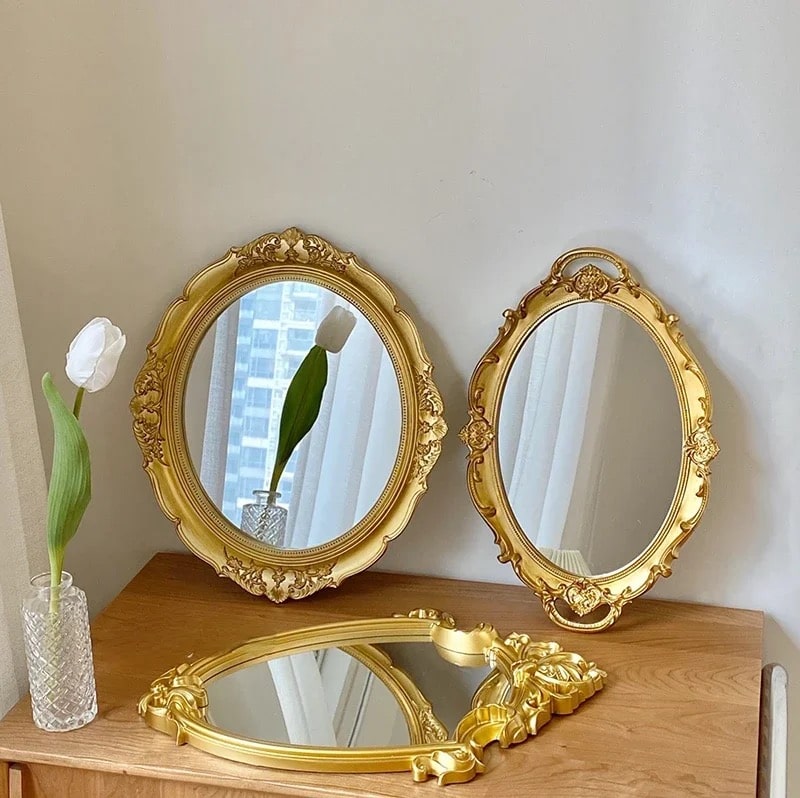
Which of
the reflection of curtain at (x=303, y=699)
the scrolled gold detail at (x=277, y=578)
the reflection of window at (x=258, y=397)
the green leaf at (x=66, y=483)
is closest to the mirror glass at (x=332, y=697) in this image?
the reflection of curtain at (x=303, y=699)

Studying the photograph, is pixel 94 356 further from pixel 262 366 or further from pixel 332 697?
pixel 332 697

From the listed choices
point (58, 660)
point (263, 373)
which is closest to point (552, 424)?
point (263, 373)

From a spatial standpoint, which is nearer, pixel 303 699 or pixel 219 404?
pixel 303 699

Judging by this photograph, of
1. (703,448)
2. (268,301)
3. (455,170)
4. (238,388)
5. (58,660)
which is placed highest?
(455,170)

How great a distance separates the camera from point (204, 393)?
1441 mm

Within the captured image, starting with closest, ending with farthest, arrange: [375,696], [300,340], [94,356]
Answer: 1. [94,356]
2. [375,696]
3. [300,340]

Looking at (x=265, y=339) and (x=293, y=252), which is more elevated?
(x=293, y=252)

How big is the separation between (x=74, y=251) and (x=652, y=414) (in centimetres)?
83

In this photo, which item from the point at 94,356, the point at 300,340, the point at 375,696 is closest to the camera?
the point at 94,356

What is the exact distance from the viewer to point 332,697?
1.18m

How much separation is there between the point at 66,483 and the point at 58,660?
0.19 meters

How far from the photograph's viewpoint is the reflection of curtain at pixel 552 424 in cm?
135

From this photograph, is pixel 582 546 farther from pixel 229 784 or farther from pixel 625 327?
pixel 229 784

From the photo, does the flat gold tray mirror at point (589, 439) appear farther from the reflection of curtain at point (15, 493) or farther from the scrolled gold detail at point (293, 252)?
A: the reflection of curtain at point (15, 493)
